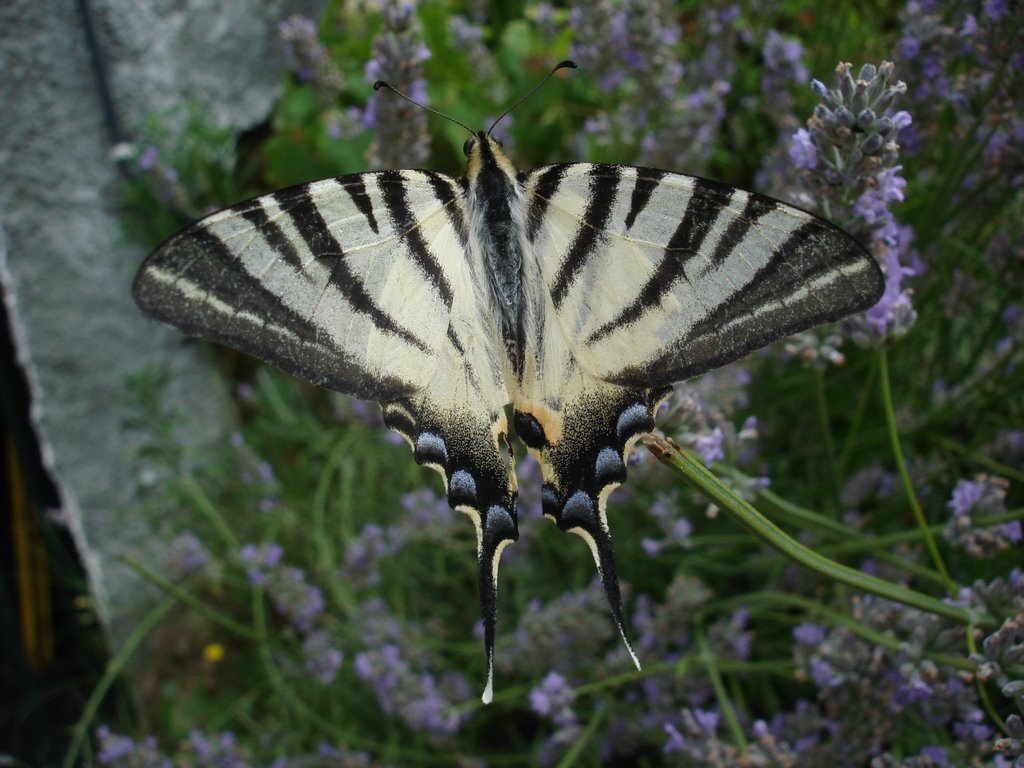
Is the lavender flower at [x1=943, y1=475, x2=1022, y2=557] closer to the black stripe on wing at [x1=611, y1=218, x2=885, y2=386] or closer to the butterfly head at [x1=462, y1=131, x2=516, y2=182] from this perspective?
the black stripe on wing at [x1=611, y1=218, x2=885, y2=386]

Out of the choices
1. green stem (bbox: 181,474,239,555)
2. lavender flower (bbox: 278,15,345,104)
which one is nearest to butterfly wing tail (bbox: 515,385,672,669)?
green stem (bbox: 181,474,239,555)

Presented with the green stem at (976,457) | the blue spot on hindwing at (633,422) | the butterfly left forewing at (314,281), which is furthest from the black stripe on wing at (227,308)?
the green stem at (976,457)

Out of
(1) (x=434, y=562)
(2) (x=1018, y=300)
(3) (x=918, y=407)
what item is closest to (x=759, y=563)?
(3) (x=918, y=407)

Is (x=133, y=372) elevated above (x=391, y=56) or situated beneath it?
situated beneath

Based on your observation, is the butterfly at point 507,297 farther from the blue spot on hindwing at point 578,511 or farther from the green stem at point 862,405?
the green stem at point 862,405

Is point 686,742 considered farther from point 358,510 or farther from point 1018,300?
point 358,510

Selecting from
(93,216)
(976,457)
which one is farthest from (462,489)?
(93,216)

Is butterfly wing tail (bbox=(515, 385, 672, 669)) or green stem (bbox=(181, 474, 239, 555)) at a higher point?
butterfly wing tail (bbox=(515, 385, 672, 669))

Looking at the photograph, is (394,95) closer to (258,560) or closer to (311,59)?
(311,59)
